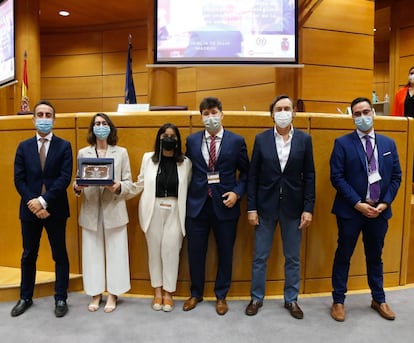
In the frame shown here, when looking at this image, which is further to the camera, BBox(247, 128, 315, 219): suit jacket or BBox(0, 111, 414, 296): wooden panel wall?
BBox(0, 111, 414, 296): wooden panel wall

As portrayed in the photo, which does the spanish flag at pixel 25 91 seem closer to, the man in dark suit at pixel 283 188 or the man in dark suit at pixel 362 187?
the man in dark suit at pixel 283 188

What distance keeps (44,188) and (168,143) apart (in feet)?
3.12

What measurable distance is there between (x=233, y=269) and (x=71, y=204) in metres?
1.53

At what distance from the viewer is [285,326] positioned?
2510 mm

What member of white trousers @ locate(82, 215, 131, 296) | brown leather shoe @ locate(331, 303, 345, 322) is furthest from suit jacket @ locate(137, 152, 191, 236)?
brown leather shoe @ locate(331, 303, 345, 322)

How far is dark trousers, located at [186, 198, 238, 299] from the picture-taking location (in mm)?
2713

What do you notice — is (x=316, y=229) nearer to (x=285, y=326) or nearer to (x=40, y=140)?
(x=285, y=326)

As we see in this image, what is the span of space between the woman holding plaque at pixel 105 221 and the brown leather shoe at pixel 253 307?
3.14 feet

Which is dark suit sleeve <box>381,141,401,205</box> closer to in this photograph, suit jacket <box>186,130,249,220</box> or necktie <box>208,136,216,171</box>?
suit jacket <box>186,130,249,220</box>

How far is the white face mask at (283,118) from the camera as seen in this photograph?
8.51 feet

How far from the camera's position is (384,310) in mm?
2682

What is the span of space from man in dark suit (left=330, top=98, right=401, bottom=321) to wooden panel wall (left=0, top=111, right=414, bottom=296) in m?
0.43

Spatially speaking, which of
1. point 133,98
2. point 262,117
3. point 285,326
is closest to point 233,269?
point 285,326

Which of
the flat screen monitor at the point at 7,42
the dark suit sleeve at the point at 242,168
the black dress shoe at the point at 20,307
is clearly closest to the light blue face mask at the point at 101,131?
the dark suit sleeve at the point at 242,168
